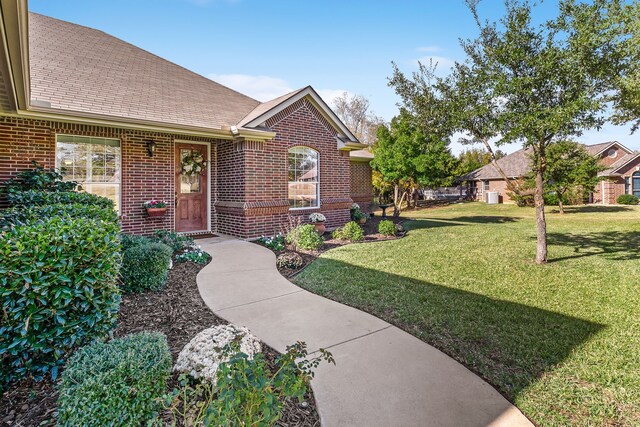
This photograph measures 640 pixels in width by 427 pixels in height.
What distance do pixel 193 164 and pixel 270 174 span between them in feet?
7.79

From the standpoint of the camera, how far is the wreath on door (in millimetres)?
9477

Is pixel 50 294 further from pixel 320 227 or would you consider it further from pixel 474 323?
pixel 320 227

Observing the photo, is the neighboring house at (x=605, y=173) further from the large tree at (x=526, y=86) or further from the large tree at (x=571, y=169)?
the large tree at (x=526, y=86)

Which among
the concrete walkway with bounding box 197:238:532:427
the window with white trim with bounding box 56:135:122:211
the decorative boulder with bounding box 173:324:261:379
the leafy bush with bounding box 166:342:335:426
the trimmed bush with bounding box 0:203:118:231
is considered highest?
the window with white trim with bounding box 56:135:122:211

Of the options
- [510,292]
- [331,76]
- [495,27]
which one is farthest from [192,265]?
[331,76]

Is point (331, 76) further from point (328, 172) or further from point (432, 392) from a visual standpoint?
point (432, 392)

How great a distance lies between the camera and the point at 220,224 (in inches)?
391

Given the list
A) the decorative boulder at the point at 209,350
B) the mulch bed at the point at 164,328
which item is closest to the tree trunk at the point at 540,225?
the mulch bed at the point at 164,328

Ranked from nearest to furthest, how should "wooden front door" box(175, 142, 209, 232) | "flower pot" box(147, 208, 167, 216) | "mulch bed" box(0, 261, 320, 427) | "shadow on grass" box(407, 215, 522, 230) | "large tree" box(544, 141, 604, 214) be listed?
"mulch bed" box(0, 261, 320, 427) → "flower pot" box(147, 208, 167, 216) → "wooden front door" box(175, 142, 209, 232) → "shadow on grass" box(407, 215, 522, 230) → "large tree" box(544, 141, 604, 214)

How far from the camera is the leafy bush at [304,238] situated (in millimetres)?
8164

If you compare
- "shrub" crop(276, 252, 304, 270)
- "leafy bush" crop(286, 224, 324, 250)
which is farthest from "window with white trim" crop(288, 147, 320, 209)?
"shrub" crop(276, 252, 304, 270)

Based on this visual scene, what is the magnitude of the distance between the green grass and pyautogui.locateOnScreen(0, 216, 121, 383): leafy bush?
3137mm

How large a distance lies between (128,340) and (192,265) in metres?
3.94

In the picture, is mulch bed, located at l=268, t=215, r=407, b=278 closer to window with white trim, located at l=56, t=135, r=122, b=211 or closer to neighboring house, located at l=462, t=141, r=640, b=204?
window with white trim, located at l=56, t=135, r=122, b=211
